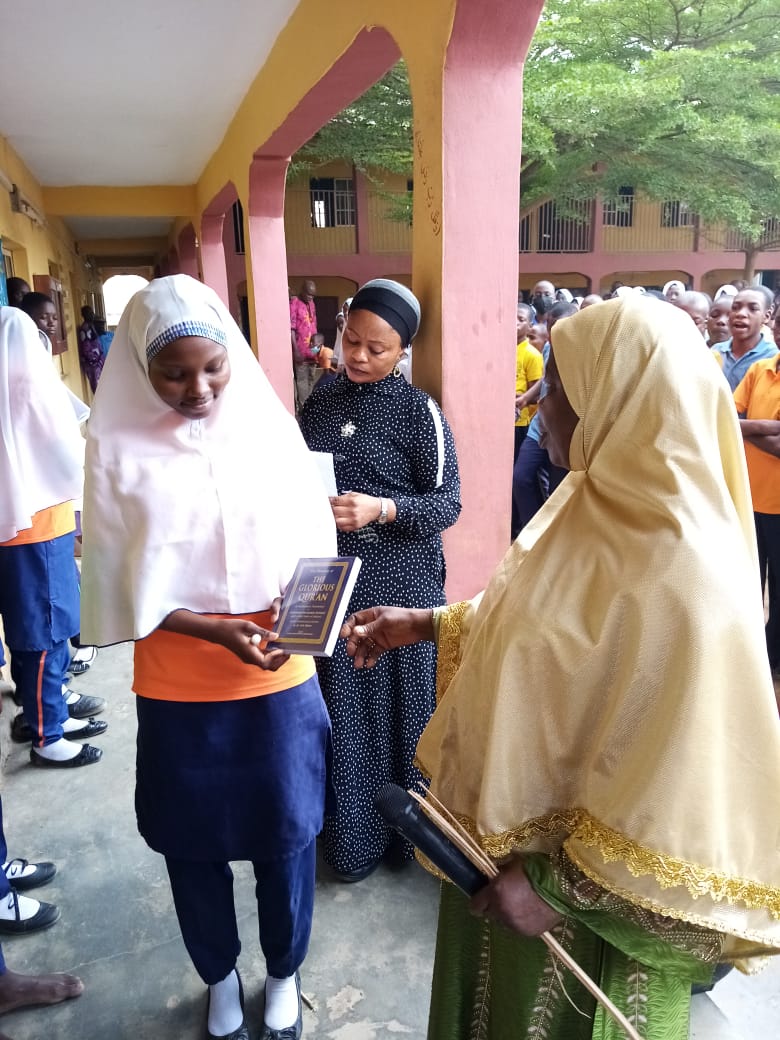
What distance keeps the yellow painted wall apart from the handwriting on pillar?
4450mm

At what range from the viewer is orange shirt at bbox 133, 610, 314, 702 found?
5.35 ft

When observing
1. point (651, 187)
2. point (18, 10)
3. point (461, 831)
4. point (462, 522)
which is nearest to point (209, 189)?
point (18, 10)

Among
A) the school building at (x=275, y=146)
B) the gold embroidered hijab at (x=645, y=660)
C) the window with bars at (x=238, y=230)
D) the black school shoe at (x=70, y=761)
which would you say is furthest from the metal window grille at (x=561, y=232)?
the gold embroidered hijab at (x=645, y=660)

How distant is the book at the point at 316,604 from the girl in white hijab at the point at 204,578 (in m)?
0.05

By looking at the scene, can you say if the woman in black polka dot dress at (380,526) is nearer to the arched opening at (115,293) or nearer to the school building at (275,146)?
the school building at (275,146)

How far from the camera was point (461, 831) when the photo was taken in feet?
4.07

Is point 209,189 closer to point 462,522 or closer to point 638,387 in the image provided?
point 462,522

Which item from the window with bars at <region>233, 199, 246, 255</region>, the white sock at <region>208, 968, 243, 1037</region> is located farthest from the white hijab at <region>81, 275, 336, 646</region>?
the window with bars at <region>233, 199, 246, 255</region>

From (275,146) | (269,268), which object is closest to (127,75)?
(275,146)

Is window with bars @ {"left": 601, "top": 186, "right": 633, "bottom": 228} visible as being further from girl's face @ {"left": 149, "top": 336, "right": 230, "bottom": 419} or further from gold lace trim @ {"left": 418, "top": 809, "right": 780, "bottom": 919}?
gold lace trim @ {"left": 418, "top": 809, "right": 780, "bottom": 919}

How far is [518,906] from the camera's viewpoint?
1163 mm

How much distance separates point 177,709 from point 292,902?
58 cm

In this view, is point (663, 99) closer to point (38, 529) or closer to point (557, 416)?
point (38, 529)

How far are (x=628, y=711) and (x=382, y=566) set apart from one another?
4.60 ft
